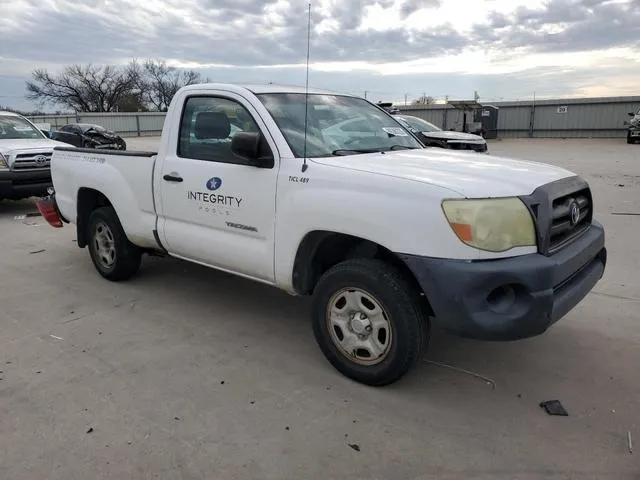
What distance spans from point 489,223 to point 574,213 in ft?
2.82

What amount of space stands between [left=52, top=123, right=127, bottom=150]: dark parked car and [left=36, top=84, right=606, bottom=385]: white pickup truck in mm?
18440

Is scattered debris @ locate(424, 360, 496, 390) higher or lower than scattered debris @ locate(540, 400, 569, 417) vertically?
higher

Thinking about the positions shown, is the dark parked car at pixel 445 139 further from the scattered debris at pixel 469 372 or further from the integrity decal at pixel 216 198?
the scattered debris at pixel 469 372

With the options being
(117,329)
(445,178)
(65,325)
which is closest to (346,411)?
(445,178)

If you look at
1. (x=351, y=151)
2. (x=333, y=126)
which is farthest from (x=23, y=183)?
(x=351, y=151)

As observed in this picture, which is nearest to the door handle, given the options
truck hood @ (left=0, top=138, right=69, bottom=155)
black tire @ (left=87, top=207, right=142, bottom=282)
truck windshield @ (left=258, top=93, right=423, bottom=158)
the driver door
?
the driver door

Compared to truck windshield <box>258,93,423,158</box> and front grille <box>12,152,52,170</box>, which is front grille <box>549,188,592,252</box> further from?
front grille <box>12,152,52,170</box>

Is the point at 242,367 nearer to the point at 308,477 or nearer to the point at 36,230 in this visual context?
the point at 308,477

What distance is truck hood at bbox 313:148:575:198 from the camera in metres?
3.05

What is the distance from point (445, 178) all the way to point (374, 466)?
160 cm

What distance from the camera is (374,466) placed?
272 cm

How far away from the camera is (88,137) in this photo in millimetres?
22094

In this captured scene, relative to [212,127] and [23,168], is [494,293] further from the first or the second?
[23,168]

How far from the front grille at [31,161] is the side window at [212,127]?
625cm
